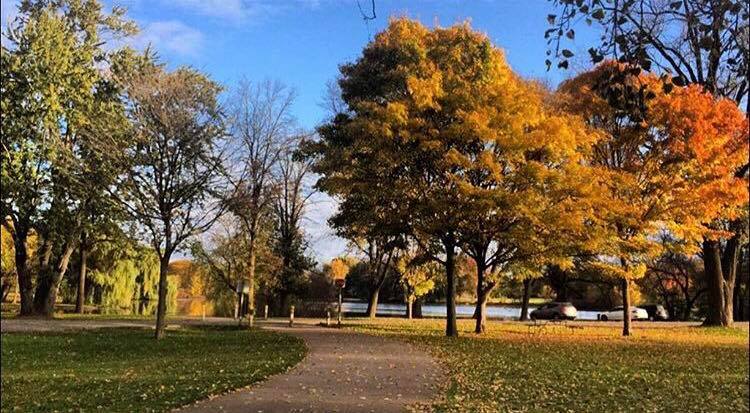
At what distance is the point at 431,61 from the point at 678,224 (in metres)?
9.43

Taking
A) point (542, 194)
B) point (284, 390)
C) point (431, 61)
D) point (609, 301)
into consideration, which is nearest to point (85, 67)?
point (431, 61)

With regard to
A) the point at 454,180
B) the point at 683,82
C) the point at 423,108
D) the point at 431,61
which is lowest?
the point at 683,82

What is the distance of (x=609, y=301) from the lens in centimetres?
5175

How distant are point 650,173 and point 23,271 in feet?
85.1

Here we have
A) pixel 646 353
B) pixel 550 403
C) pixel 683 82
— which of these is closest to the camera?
pixel 683 82

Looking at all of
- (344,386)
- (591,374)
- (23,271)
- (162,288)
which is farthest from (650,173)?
(23,271)

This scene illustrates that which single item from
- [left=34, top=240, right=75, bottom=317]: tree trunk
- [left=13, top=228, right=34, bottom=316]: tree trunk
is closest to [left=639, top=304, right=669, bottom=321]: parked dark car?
[left=34, top=240, right=75, bottom=317]: tree trunk

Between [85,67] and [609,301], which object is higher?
[85,67]

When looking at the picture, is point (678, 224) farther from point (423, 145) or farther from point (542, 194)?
point (423, 145)

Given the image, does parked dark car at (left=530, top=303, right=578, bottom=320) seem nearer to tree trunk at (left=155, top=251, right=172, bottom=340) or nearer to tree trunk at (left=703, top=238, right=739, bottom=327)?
tree trunk at (left=703, top=238, right=739, bottom=327)

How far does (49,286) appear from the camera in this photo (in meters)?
29.9

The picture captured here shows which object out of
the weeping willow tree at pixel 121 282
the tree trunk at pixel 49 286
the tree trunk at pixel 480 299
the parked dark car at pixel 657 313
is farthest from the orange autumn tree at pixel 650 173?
the weeping willow tree at pixel 121 282

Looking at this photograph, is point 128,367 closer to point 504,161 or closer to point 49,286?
point 504,161

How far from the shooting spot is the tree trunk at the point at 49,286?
1177 inches
